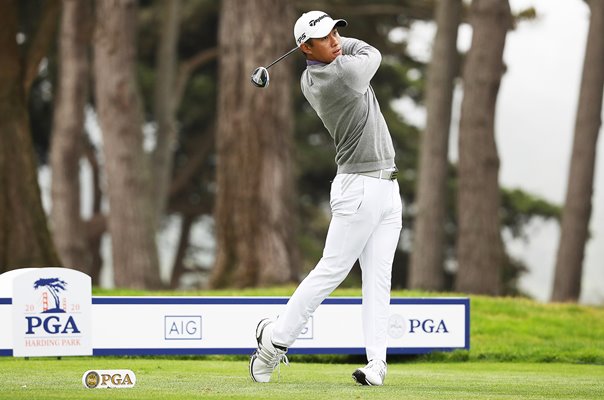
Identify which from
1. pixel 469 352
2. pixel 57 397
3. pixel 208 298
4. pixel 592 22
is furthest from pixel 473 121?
pixel 57 397

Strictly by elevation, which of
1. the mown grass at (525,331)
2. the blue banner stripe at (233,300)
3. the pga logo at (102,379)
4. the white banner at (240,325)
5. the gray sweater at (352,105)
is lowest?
the mown grass at (525,331)

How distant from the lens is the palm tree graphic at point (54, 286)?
36.3 ft

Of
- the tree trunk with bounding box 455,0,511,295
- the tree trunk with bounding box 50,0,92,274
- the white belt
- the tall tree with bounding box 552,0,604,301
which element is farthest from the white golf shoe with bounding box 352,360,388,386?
the tree trunk with bounding box 50,0,92,274

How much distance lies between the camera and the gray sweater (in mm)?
8828

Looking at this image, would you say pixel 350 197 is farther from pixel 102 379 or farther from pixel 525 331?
pixel 525 331

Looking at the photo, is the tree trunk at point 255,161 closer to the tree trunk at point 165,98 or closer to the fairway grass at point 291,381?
the fairway grass at point 291,381

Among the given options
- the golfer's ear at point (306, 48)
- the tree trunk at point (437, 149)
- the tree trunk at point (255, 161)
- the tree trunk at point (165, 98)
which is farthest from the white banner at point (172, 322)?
the tree trunk at point (165, 98)

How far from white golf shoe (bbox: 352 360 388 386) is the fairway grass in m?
0.08

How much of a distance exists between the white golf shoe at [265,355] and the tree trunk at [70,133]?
74.4 feet

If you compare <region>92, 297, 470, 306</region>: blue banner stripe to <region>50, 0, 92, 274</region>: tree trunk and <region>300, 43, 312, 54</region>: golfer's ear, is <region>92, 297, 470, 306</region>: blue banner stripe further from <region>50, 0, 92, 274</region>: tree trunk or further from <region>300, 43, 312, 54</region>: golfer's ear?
<region>50, 0, 92, 274</region>: tree trunk

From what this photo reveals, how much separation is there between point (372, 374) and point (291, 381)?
25.2 inches

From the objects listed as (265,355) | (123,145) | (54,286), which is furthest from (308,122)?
(265,355)

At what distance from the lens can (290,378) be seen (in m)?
9.89

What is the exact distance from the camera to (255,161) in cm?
2200
